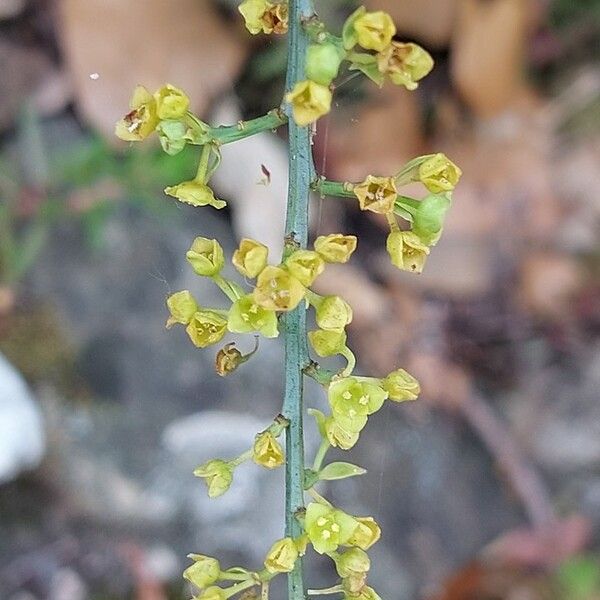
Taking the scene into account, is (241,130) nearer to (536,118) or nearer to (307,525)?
(307,525)

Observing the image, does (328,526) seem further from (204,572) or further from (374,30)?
(374,30)

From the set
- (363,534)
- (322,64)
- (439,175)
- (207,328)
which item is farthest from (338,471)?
(322,64)

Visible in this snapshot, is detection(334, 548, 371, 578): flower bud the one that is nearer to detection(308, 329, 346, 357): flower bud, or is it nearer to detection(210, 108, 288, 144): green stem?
detection(308, 329, 346, 357): flower bud

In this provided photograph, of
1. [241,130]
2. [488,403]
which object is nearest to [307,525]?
[241,130]

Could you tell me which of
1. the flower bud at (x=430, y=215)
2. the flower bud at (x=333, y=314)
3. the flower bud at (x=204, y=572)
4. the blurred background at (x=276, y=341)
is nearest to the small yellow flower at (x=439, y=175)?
the flower bud at (x=430, y=215)

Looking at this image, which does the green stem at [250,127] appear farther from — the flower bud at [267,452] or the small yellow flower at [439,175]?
the flower bud at [267,452]

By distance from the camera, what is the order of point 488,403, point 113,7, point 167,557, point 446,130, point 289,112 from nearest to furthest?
1. point 289,112
2. point 167,557
3. point 113,7
4. point 488,403
5. point 446,130
